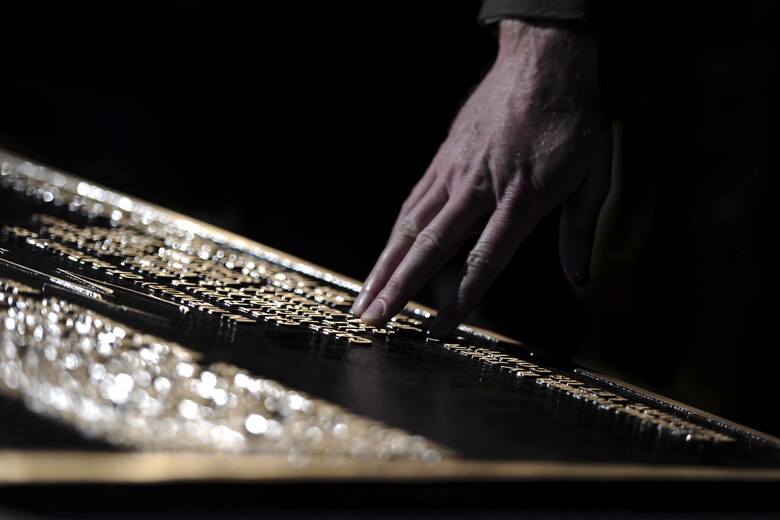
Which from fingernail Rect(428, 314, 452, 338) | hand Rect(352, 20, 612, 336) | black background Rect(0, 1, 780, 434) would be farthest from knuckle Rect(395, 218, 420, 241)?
black background Rect(0, 1, 780, 434)

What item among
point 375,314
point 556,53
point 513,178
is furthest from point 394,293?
point 556,53

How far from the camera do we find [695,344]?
2193mm

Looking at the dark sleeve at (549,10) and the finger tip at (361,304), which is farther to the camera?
the dark sleeve at (549,10)

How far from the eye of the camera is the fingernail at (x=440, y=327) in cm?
92

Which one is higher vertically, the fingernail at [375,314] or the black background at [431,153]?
the black background at [431,153]

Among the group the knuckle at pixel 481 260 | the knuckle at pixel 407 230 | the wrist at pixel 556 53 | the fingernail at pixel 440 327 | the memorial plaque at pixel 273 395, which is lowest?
the memorial plaque at pixel 273 395

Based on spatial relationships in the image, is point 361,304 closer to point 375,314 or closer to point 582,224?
point 375,314

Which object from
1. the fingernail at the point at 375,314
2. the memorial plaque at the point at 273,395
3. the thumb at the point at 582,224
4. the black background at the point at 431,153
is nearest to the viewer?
the memorial plaque at the point at 273,395

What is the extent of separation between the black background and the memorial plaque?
109 centimetres

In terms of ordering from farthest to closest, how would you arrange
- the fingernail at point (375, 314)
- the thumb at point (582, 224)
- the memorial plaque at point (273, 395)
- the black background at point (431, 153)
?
the black background at point (431, 153) → the thumb at point (582, 224) → the fingernail at point (375, 314) → the memorial plaque at point (273, 395)

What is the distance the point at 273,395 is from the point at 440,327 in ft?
1.26

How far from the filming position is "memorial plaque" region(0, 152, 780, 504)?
0.44 meters

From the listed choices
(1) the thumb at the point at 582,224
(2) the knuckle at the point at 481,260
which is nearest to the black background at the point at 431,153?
(1) the thumb at the point at 582,224

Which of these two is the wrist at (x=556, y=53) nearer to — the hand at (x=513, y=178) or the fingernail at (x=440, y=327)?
the hand at (x=513, y=178)
